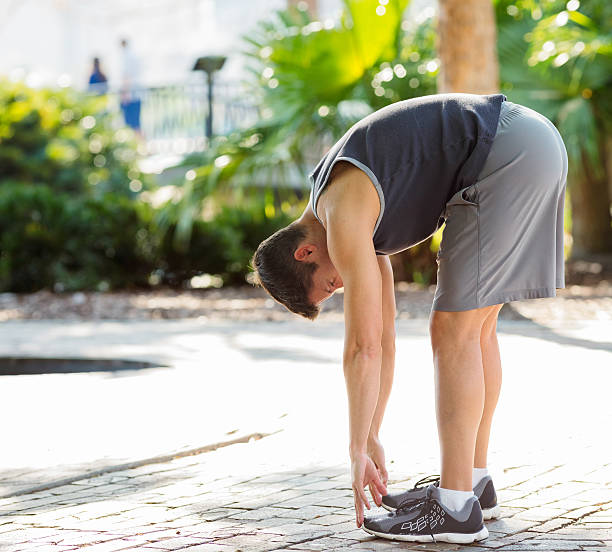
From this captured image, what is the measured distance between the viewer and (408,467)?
3834 millimetres

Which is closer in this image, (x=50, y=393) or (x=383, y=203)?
(x=383, y=203)

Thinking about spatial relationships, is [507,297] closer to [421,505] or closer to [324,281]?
[324,281]

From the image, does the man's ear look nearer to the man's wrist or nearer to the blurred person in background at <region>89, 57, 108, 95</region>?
the man's wrist

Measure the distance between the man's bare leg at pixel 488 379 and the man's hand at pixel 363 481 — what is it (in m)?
0.39

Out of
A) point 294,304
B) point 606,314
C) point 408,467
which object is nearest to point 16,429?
point 408,467

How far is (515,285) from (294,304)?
62cm

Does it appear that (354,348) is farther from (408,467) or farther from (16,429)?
(16,429)

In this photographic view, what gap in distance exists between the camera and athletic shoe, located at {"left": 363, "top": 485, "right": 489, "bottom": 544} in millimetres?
2910

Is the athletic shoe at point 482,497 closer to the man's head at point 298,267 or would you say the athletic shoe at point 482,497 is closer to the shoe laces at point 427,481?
the shoe laces at point 427,481

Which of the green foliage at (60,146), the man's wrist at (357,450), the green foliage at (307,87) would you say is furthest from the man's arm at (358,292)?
the green foliage at (60,146)

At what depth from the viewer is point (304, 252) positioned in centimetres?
296

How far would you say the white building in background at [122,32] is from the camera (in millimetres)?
24328

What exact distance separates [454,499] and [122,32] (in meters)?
24.1

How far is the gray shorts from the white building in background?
69.0 feet
